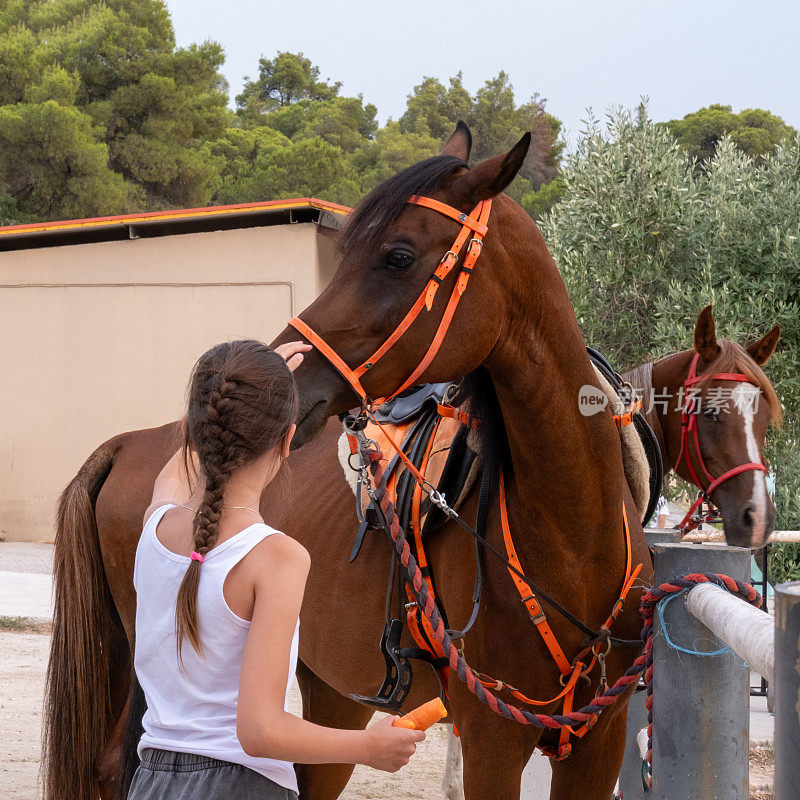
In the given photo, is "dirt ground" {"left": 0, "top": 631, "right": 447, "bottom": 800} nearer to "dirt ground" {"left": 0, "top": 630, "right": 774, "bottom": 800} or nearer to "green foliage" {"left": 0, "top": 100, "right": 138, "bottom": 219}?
"dirt ground" {"left": 0, "top": 630, "right": 774, "bottom": 800}

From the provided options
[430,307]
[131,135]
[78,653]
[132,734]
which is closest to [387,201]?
[430,307]

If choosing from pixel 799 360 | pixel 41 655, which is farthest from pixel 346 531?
pixel 799 360

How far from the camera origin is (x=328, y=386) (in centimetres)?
189

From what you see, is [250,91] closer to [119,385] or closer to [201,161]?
[201,161]

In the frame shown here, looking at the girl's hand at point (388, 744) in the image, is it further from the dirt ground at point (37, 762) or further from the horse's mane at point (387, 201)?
the dirt ground at point (37, 762)

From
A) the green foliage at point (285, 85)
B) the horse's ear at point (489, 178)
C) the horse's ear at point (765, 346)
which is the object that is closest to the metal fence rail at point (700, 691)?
the horse's ear at point (489, 178)

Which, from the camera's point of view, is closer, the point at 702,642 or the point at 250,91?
the point at 702,642

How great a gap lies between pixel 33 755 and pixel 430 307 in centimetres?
399

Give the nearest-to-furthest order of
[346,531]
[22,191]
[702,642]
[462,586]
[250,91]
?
1. [702,642]
2. [462,586]
3. [346,531]
4. [22,191]
5. [250,91]

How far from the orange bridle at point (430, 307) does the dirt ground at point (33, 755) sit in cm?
293

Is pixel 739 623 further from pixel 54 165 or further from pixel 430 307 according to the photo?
pixel 54 165

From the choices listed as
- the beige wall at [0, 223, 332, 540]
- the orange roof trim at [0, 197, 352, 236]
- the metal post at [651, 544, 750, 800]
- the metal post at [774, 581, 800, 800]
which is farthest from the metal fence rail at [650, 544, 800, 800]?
the beige wall at [0, 223, 332, 540]

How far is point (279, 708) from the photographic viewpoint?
1.28 metres

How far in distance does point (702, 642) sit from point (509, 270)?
945 mm
